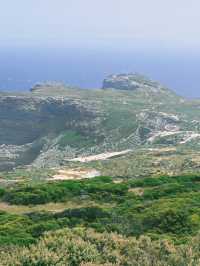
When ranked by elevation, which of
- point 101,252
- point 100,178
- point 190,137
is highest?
point 101,252

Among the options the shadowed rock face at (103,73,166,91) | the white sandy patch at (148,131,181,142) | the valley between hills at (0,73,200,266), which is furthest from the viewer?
the shadowed rock face at (103,73,166,91)

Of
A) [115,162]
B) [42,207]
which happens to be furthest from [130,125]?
[42,207]

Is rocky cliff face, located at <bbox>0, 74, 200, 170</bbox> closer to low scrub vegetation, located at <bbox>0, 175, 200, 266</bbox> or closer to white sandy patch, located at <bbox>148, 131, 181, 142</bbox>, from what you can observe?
white sandy patch, located at <bbox>148, 131, 181, 142</bbox>

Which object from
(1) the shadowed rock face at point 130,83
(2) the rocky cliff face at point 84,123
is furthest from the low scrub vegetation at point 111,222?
(1) the shadowed rock face at point 130,83

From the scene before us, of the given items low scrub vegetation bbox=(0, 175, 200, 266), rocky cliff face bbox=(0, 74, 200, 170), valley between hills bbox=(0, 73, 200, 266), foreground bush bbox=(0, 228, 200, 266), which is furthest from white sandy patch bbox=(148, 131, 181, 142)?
foreground bush bbox=(0, 228, 200, 266)

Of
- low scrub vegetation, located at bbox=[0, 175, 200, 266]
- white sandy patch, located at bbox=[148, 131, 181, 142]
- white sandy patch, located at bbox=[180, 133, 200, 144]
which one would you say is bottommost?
white sandy patch, located at bbox=[148, 131, 181, 142]

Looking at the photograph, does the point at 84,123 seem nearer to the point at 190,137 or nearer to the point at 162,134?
the point at 162,134

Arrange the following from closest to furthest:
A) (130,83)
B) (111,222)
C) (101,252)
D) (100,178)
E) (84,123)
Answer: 1. (101,252)
2. (111,222)
3. (100,178)
4. (84,123)
5. (130,83)

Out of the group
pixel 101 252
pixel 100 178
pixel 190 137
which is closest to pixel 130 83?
pixel 190 137
